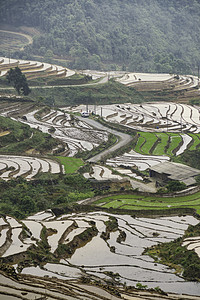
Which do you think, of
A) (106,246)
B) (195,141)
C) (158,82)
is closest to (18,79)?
(195,141)

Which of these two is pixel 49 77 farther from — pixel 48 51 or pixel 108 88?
pixel 48 51

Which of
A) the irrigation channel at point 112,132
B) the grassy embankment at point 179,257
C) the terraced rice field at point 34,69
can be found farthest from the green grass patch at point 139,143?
the grassy embankment at point 179,257

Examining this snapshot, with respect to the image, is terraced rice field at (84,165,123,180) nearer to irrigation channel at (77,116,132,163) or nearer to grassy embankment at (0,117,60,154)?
irrigation channel at (77,116,132,163)

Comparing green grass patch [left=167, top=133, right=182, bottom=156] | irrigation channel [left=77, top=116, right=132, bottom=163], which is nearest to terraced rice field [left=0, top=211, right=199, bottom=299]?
irrigation channel [left=77, top=116, right=132, bottom=163]

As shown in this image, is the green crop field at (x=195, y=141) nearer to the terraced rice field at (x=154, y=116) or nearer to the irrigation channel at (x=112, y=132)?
the terraced rice field at (x=154, y=116)

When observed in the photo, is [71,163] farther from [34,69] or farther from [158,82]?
[158,82]

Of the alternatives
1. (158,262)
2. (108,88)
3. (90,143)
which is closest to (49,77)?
(108,88)
